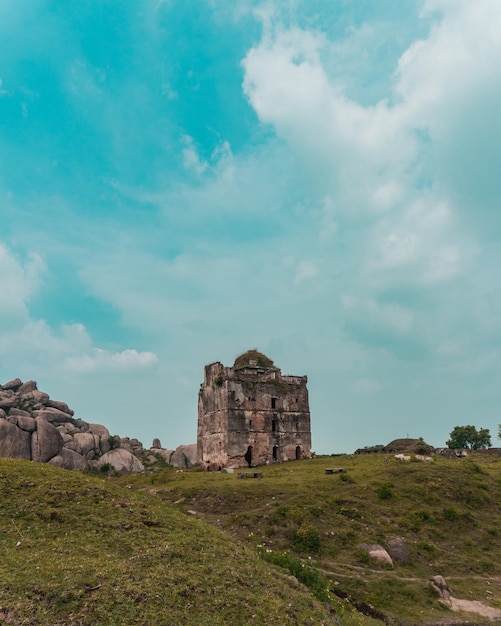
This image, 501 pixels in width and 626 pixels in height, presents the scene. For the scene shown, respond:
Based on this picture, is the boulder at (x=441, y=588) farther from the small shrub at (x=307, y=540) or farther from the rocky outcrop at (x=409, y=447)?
the rocky outcrop at (x=409, y=447)

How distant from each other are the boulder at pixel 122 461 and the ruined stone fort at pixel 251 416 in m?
16.4

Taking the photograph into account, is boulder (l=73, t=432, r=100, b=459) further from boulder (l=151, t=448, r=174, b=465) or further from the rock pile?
boulder (l=151, t=448, r=174, b=465)

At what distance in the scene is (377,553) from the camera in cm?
2109

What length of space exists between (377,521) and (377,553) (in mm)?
3269

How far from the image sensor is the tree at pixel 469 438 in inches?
2515

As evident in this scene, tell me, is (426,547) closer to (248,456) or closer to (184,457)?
(248,456)

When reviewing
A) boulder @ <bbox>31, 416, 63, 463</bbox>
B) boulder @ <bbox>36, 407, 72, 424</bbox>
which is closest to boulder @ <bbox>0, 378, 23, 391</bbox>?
boulder @ <bbox>36, 407, 72, 424</bbox>

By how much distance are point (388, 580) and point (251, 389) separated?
23.2 meters

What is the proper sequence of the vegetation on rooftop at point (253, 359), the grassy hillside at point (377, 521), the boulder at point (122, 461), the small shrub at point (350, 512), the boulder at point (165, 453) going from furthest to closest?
the boulder at point (165, 453) → the boulder at point (122, 461) → the vegetation on rooftop at point (253, 359) → the small shrub at point (350, 512) → the grassy hillside at point (377, 521)

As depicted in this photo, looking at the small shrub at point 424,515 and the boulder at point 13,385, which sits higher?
the boulder at point 13,385

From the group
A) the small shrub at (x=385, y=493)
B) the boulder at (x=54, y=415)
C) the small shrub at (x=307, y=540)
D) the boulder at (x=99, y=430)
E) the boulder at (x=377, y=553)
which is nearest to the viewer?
the boulder at (x=377, y=553)

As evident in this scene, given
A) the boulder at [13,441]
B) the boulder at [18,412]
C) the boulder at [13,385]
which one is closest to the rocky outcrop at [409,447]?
the boulder at [13,441]

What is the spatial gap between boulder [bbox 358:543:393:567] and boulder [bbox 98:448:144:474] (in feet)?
129

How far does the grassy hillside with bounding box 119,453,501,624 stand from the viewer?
1909cm
